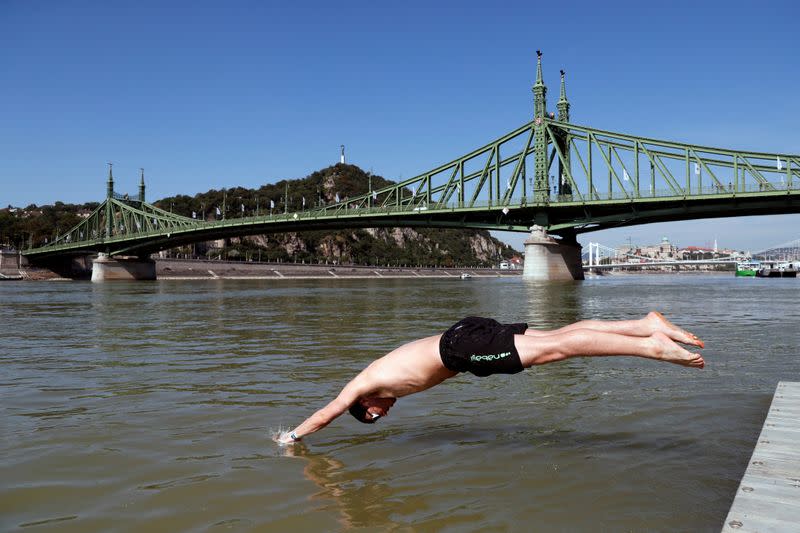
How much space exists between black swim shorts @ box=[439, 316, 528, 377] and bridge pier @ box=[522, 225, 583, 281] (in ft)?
212

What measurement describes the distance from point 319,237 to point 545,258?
331ft

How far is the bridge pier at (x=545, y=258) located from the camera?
67250 millimetres

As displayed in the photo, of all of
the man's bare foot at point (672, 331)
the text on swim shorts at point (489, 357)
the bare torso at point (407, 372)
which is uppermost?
the man's bare foot at point (672, 331)

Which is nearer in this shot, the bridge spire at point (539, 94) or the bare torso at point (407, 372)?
the bare torso at point (407, 372)

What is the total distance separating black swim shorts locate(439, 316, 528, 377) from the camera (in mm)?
3826

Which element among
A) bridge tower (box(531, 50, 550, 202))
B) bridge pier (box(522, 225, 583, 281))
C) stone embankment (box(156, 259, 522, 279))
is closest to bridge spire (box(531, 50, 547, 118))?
bridge tower (box(531, 50, 550, 202))

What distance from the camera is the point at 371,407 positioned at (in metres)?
4.55

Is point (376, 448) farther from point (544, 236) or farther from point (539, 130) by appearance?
point (539, 130)

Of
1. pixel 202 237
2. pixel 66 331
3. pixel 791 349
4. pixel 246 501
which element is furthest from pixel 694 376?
pixel 202 237

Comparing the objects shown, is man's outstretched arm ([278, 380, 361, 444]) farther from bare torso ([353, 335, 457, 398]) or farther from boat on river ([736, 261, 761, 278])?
boat on river ([736, 261, 761, 278])

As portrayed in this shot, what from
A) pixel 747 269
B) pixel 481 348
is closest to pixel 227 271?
pixel 481 348

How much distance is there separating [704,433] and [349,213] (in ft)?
248

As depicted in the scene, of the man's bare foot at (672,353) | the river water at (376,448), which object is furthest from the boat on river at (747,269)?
the man's bare foot at (672,353)

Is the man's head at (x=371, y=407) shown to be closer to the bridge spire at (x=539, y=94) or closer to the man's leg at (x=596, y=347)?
the man's leg at (x=596, y=347)
